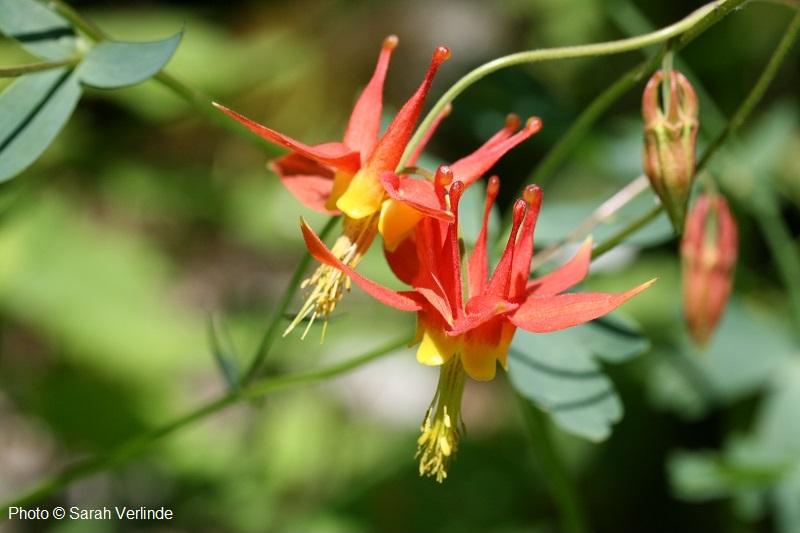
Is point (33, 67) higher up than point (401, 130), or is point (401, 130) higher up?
point (33, 67)

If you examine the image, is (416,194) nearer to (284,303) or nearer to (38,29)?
(284,303)

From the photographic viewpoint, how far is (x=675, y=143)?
4.57ft

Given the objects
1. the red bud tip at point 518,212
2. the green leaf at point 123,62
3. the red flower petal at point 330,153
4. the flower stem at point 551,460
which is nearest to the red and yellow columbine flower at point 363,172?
the red flower petal at point 330,153

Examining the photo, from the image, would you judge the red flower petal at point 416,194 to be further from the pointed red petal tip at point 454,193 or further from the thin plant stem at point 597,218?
the thin plant stem at point 597,218

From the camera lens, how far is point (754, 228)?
2988 millimetres

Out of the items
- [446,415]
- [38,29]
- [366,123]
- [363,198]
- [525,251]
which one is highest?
[38,29]

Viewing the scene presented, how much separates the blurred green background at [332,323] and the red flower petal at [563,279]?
0.56m

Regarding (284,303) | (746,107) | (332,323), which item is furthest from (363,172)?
(332,323)

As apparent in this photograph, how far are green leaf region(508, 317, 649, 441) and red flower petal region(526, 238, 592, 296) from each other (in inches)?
13.6

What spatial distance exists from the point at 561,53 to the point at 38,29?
2.58ft

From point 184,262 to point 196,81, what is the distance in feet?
2.54

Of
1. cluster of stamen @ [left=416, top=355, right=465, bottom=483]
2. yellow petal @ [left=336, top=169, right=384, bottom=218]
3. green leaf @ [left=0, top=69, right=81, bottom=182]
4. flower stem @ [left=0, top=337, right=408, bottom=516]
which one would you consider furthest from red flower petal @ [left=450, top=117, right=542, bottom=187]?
green leaf @ [left=0, top=69, right=81, bottom=182]

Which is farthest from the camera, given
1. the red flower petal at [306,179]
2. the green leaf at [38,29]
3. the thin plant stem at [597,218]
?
the thin plant stem at [597,218]

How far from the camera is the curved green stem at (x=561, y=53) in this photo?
124cm
